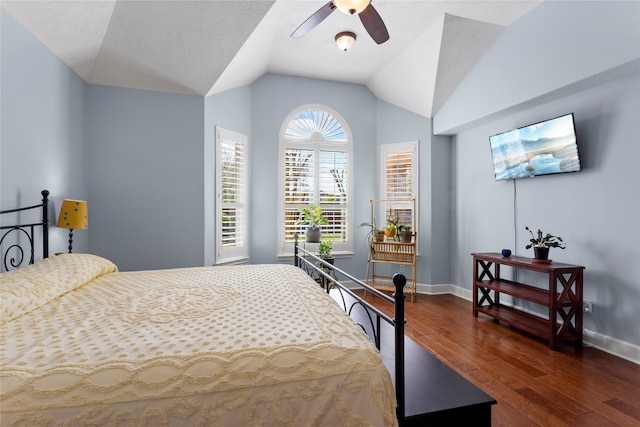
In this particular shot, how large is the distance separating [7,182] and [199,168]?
180cm

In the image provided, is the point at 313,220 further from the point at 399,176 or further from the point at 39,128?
the point at 39,128

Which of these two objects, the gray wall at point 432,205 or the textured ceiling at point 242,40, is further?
the gray wall at point 432,205

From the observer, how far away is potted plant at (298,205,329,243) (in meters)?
4.72

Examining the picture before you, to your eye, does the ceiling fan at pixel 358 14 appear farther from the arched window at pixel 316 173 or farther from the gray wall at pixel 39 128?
the arched window at pixel 316 173

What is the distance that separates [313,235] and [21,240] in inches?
120

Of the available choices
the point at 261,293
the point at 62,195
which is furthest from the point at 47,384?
the point at 62,195

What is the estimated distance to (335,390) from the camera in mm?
1086

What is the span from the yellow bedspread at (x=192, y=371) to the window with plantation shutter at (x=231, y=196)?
9.19 feet

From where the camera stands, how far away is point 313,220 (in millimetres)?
4797

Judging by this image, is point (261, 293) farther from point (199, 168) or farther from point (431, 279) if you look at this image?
point (431, 279)

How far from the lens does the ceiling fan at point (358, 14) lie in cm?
227

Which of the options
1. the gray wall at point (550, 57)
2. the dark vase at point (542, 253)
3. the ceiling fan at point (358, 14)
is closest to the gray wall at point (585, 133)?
the gray wall at point (550, 57)

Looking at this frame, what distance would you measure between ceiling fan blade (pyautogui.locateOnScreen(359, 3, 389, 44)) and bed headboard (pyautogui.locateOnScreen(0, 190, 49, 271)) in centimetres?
282

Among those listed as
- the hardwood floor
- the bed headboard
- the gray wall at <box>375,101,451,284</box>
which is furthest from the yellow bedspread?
the gray wall at <box>375,101,451,284</box>
